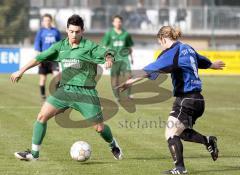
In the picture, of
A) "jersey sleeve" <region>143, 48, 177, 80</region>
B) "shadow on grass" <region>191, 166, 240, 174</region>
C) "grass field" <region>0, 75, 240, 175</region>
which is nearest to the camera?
"jersey sleeve" <region>143, 48, 177, 80</region>

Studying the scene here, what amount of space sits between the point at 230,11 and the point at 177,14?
3310mm

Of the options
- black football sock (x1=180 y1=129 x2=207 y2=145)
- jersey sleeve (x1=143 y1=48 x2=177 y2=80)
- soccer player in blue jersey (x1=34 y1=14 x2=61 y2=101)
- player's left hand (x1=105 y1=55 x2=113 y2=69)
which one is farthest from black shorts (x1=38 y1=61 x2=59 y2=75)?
jersey sleeve (x1=143 y1=48 x2=177 y2=80)

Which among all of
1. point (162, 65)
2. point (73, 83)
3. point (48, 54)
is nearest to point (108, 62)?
point (73, 83)

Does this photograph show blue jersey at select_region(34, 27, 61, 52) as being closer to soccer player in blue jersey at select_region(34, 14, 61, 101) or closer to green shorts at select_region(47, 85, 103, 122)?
soccer player in blue jersey at select_region(34, 14, 61, 101)

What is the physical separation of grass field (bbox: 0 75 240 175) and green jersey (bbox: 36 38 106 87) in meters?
1.22

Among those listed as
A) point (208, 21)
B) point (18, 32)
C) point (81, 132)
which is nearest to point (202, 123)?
point (81, 132)

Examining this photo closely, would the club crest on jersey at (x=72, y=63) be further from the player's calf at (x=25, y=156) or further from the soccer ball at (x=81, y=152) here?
the player's calf at (x=25, y=156)

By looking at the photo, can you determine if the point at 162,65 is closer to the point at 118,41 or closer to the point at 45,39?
the point at 45,39

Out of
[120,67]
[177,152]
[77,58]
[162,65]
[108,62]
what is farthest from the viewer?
[120,67]

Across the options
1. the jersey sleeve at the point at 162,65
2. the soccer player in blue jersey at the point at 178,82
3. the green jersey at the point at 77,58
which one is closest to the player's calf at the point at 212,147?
the soccer player in blue jersey at the point at 178,82

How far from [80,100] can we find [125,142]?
267 centimetres

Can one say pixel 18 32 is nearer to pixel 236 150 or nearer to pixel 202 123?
pixel 202 123

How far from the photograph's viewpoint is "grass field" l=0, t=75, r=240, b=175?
34.1 feet

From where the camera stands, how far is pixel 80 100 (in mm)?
10688
